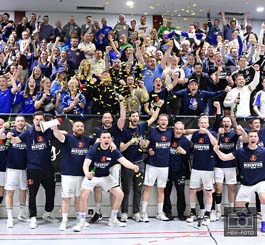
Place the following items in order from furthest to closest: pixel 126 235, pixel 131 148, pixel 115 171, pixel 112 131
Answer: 1. pixel 131 148
2. pixel 112 131
3. pixel 115 171
4. pixel 126 235

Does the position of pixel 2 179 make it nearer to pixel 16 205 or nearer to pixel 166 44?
pixel 16 205

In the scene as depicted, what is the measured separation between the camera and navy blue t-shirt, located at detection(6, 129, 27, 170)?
26.6ft

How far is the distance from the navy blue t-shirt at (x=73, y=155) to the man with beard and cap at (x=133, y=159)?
2.58 feet

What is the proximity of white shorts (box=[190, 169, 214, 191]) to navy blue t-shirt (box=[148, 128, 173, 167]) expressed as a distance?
1.84 feet

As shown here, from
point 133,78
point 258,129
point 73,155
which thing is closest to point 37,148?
point 73,155

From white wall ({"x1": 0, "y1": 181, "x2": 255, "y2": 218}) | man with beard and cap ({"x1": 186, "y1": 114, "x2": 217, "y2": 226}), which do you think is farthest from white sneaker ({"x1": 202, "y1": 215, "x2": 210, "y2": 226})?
white wall ({"x1": 0, "y1": 181, "x2": 255, "y2": 218})

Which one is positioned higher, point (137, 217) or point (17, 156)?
point (17, 156)

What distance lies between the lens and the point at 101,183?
792cm

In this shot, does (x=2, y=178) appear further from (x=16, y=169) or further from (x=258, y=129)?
(x=258, y=129)

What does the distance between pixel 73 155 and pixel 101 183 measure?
28.3 inches

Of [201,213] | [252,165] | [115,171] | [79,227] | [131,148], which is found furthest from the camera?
[201,213]

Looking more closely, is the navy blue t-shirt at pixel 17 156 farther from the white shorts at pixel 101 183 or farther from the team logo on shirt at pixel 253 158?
the team logo on shirt at pixel 253 158

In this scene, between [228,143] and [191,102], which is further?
[191,102]

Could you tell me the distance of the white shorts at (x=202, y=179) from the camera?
27.5 ft
